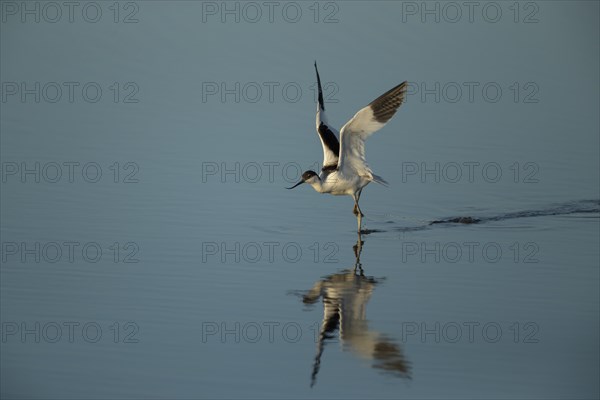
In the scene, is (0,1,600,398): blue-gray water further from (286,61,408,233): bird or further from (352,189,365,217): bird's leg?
(286,61,408,233): bird

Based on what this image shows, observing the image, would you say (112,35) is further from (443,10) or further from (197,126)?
(443,10)

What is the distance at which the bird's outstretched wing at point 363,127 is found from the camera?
50.2 feet

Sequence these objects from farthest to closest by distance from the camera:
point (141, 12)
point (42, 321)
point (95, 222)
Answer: point (141, 12), point (95, 222), point (42, 321)

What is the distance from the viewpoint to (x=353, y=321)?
11.4 meters

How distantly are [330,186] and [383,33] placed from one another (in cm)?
1028

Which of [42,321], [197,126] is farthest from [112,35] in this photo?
[42,321]

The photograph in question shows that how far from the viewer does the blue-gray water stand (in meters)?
10.5

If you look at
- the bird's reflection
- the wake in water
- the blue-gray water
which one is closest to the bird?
Result: the blue-gray water

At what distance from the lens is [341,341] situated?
35.7 ft

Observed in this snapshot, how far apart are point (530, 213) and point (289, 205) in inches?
141

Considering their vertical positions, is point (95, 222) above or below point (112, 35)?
below

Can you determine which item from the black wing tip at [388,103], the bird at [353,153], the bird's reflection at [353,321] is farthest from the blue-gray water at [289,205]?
the black wing tip at [388,103]

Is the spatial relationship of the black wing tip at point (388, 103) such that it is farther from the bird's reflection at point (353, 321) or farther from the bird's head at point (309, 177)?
the bird's reflection at point (353, 321)

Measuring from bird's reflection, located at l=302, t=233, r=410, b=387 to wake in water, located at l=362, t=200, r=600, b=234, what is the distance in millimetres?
2035
